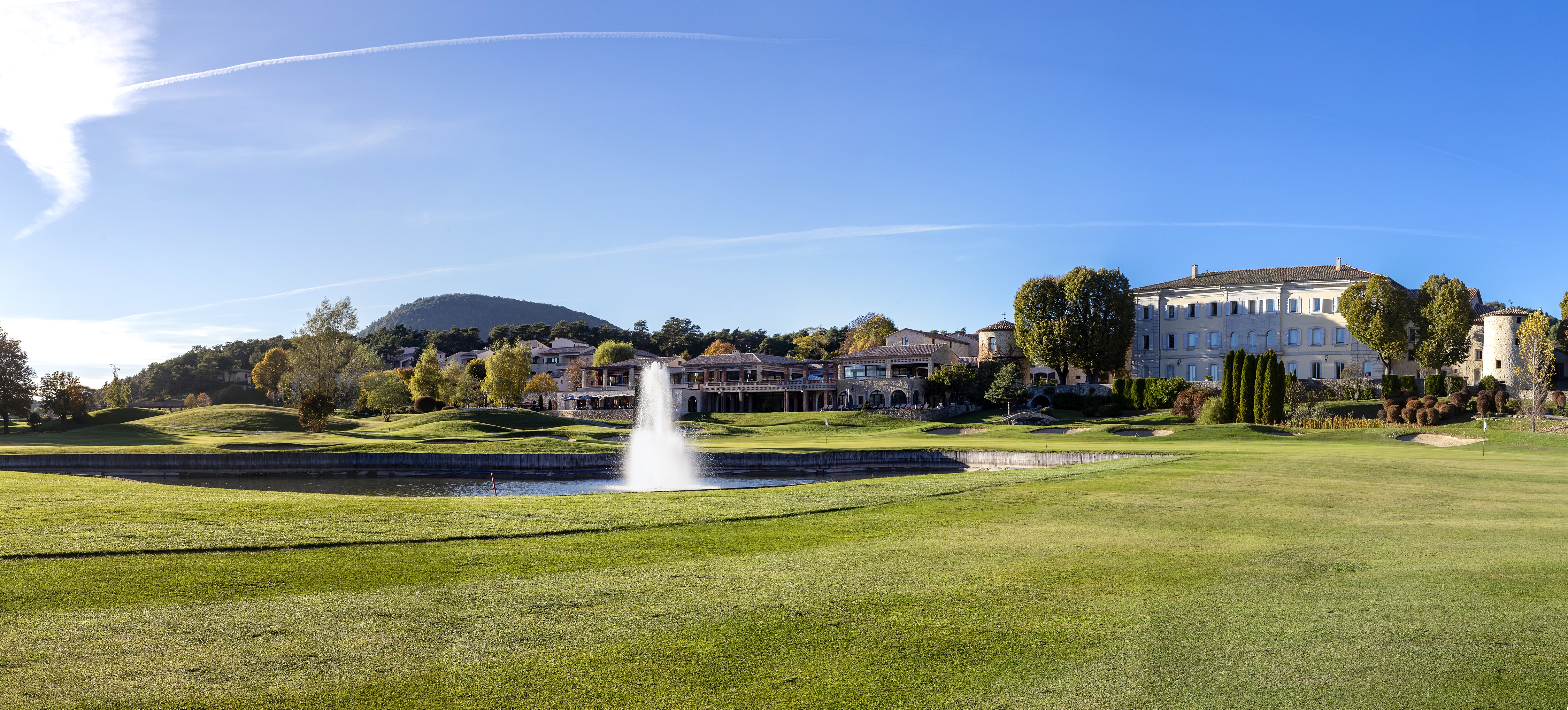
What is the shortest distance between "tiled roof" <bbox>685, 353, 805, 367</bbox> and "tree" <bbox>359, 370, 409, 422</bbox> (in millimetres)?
27748

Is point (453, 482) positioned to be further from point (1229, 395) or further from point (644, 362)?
point (644, 362)

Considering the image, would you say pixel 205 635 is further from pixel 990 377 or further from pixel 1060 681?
pixel 990 377

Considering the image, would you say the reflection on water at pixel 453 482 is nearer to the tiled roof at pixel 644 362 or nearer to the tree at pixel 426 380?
the tree at pixel 426 380

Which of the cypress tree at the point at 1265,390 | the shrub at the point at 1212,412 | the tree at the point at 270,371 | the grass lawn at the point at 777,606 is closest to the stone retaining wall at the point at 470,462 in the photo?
the grass lawn at the point at 777,606

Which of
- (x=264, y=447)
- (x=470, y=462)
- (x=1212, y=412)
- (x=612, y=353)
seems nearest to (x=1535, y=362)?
(x=1212, y=412)

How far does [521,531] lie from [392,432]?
45931 mm

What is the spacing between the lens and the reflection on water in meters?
29.2

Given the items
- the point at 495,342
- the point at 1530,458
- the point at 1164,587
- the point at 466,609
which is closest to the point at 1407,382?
the point at 1530,458

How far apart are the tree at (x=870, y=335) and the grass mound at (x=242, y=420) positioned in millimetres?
69936

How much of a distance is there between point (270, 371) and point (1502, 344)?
4733 inches

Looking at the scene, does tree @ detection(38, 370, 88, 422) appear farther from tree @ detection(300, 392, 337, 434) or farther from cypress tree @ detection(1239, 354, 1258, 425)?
cypress tree @ detection(1239, 354, 1258, 425)

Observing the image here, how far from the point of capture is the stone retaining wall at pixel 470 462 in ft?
115

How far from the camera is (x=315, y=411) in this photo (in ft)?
175

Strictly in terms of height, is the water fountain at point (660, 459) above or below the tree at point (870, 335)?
below
